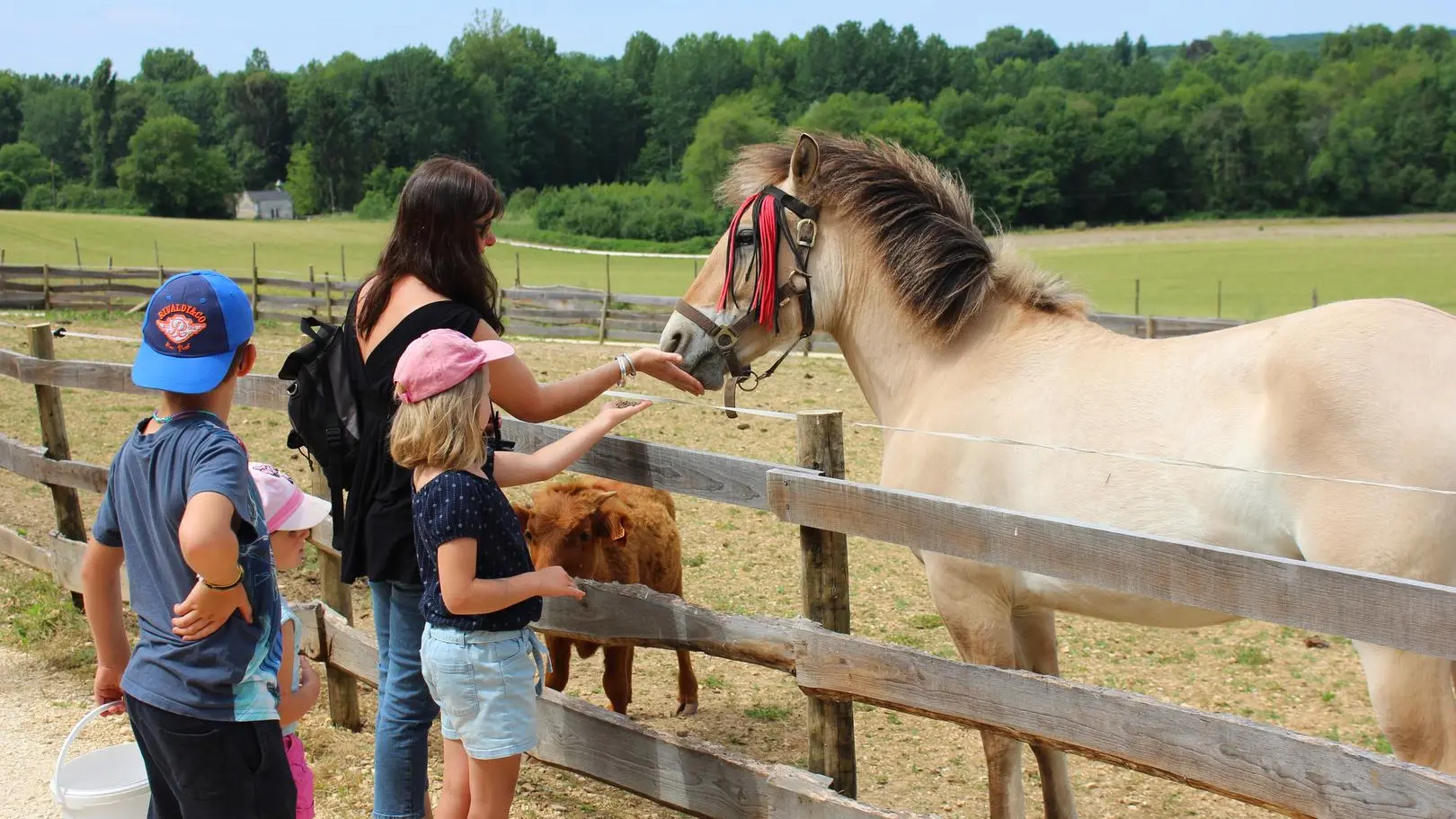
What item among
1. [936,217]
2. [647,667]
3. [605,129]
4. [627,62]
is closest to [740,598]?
[647,667]

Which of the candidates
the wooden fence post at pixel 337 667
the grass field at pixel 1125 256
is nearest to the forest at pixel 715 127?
the grass field at pixel 1125 256

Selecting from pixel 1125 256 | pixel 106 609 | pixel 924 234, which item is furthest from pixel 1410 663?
pixel 1125 256

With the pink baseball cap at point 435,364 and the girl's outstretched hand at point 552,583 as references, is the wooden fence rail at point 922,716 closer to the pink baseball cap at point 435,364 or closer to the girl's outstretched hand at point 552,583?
the girl's outstretched hand at point 552,583

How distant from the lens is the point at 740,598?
283 inches

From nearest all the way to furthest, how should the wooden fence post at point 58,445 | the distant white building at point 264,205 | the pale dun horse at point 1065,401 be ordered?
the pale dun horse at point 1065,401 < the wooden fence post at point 58,445 < the distant white building at point 264,205

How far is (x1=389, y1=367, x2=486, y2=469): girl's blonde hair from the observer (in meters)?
2.84

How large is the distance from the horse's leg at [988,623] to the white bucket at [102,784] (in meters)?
2.44

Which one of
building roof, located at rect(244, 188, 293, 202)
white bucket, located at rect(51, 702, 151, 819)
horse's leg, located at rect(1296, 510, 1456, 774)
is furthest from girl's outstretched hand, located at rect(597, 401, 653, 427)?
building roof, located at rect(244, 188, 293, 202)

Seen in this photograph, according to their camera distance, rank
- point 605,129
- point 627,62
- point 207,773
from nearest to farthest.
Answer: point 207,773 → point 605,129 → point 627,62

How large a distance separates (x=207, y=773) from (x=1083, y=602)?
2.59 m

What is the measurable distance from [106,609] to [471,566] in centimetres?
103

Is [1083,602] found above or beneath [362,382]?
beneath

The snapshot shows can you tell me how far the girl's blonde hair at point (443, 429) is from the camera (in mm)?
2836

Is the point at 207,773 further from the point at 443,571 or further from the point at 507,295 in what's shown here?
the point at 507,295
